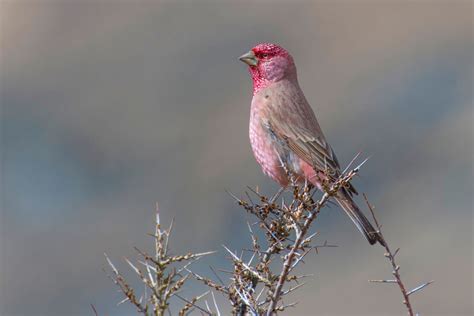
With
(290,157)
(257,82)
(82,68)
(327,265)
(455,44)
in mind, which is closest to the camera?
(290,157)

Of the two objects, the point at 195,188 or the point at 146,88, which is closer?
the point at 195,188

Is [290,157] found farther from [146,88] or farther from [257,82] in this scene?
[146,88]

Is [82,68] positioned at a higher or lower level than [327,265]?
higher

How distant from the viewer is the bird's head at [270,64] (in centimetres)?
836

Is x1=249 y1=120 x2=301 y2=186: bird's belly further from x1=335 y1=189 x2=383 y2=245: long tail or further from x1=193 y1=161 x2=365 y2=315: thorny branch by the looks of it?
x1=193 y1=161 x2=365 y2=315: thorny branch

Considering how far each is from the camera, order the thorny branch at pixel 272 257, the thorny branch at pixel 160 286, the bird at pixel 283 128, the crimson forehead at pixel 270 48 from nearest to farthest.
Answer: the thorny branch at pixel 160 286, the thorny branch at pixel 272 257, the bird at pixel 283 128, the crimson forehead at pixel 270 48

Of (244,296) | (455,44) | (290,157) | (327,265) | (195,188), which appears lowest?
(244,296)

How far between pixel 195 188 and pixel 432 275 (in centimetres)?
1284

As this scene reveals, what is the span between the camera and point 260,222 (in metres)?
5.01

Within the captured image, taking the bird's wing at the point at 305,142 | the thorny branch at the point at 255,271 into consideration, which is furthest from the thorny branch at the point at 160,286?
the bird's wing at the point at 305,142

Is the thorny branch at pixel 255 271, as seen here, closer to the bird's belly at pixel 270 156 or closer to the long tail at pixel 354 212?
the long tail at pixel 354 212

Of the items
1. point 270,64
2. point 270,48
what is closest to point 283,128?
point 270,64

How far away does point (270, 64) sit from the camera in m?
8.36

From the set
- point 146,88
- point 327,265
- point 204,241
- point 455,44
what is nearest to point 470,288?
point 327,265
